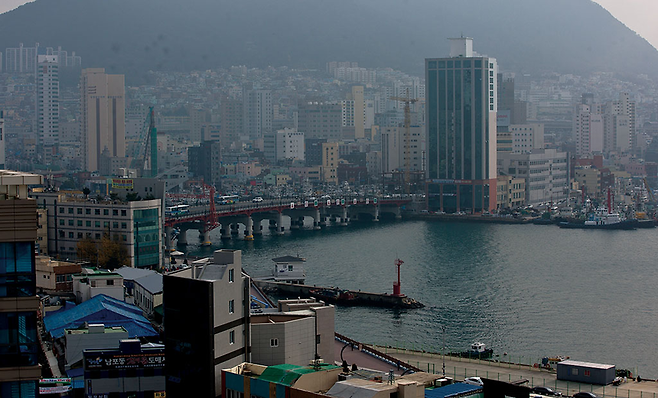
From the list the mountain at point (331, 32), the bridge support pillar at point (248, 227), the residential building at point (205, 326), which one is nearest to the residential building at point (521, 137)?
the bridge support pillar at point (248, 227)

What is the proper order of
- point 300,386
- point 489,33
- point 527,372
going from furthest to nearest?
point 489,33, point 527,372, point 300,386

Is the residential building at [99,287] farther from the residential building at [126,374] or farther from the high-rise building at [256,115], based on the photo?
the high-rise building at [256,115]

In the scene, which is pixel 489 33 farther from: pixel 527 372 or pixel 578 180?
pixel 527 372

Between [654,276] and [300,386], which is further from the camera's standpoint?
[654,276]

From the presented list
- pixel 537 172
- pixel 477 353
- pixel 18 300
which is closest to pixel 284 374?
A: pixel 18 300

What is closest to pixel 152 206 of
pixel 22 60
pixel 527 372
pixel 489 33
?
pixel 527 372

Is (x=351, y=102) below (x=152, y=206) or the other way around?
the other way around
